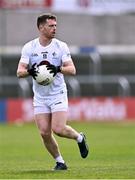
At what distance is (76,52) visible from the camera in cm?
4653

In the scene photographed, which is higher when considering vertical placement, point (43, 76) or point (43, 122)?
point (43, 76)

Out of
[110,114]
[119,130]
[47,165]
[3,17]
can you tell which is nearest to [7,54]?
[3,17]

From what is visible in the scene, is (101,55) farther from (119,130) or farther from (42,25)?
(42,25)

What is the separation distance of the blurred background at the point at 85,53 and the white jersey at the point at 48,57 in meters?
24.0

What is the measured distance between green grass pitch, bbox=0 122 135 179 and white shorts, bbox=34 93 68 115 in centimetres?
111

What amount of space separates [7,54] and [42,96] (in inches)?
1194

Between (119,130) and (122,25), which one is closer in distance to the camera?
(119,130)

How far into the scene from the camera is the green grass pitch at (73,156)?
14930 mm

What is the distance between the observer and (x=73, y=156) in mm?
21203

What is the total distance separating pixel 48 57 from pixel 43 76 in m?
0.46

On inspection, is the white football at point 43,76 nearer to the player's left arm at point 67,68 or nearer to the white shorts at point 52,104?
the player's left arm at point 67,68

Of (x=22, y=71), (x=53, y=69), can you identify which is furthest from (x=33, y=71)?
(x=53, y=69)

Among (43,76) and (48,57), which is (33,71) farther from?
(48,57)

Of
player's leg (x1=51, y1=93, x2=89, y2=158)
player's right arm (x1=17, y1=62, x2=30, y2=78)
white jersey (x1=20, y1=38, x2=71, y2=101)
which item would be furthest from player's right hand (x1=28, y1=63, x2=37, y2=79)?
player's leg (x1=51, y1=93, x2=89, y2=158)
